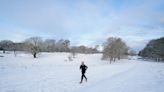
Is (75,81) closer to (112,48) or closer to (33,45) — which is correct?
(112,48)

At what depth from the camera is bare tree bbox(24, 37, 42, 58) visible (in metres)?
69.3

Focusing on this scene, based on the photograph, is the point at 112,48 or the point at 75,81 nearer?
the point at 75,81

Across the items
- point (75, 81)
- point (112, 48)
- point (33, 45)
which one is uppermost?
point (33, 45)

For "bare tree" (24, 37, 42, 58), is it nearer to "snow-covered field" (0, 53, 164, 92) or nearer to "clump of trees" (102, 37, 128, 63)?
"clump of trees" (102, 37, 128, 63)

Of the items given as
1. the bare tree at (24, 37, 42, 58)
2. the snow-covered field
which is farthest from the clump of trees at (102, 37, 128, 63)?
the snow-covered field

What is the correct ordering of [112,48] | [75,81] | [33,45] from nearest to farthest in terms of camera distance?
[75,81], [112,48], [33,45]

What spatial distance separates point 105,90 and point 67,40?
120 metres

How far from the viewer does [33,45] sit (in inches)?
2800

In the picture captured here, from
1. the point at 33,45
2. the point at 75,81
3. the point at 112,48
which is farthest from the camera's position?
the point at 33,45

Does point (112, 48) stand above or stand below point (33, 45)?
below

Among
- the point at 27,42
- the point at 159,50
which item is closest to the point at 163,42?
the point at 159,50

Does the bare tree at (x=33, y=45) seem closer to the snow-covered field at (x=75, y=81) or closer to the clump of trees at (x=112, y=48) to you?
the clump of trees at (x=112, y=48)

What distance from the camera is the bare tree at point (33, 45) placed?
69312 mm

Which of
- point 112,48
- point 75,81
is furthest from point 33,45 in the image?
point 75,81
